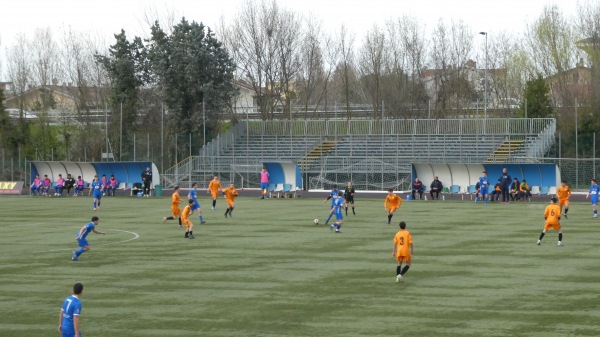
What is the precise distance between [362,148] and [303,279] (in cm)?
4809

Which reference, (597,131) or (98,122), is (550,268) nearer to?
(597,131)

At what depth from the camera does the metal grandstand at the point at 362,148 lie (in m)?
68.2

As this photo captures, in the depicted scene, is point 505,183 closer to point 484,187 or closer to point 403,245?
point 484,187

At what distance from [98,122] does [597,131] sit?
47299mm

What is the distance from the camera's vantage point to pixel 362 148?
73000 millimetres

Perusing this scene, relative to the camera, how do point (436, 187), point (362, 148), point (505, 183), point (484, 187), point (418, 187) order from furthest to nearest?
1. point (362, 148)
2. point (418, 187)
3. point (436, 187)
4. point (505, 183)
5. point (484, 187)

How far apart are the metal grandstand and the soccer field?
81.1ft

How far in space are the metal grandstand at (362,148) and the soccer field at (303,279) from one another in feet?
81.1

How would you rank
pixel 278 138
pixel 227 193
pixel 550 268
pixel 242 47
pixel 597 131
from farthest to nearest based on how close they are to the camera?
pixel 242 47 < pixel 278 138 < pixel 597 131 < pixel 227 193 < pixel 550 268

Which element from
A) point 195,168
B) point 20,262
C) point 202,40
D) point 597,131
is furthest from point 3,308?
point 202,40

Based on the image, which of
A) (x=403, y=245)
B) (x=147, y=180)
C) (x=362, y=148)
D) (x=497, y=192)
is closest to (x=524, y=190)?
(x=497, y=192)

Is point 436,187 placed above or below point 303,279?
above

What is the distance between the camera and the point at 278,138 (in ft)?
253

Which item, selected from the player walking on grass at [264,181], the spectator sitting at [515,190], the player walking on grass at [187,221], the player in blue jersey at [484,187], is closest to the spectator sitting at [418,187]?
the player in blue jersey at [484,187]
